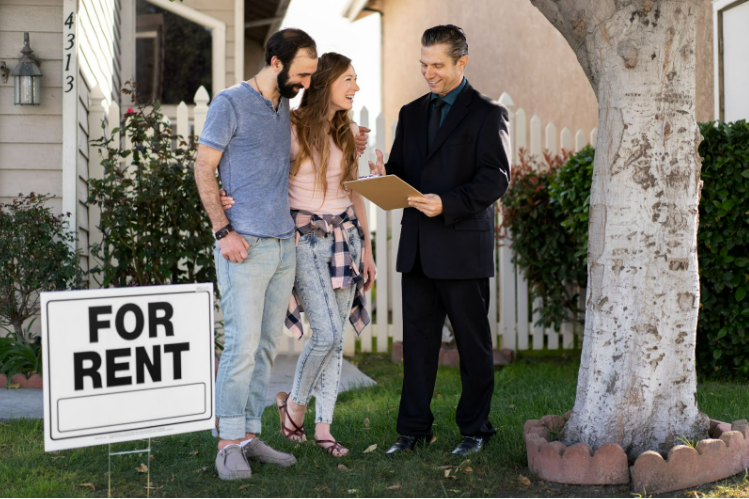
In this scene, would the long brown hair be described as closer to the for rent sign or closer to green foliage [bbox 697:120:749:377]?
the for rent sign

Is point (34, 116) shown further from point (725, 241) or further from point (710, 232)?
point (725, 241)

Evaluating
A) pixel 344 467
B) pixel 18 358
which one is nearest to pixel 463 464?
pixel 344 467

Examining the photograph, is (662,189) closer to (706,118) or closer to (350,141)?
(350,141)

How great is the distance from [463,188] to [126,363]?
64.8 inches

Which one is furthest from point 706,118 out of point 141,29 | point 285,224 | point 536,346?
point 141,29

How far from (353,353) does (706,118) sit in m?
3.69

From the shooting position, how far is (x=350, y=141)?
3.77 m

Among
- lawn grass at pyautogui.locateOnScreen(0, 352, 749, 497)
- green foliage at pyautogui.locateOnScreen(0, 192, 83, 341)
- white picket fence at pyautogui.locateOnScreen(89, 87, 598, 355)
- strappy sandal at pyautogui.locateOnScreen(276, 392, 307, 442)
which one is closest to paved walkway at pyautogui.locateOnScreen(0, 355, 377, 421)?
lawn grass at pyautogui.locateOnScreen(0, 352, 749, 497)

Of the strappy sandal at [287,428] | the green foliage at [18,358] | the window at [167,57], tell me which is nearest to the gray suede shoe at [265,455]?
the strappy sandal at [287,428]

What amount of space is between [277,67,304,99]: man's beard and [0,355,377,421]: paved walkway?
2392 mm

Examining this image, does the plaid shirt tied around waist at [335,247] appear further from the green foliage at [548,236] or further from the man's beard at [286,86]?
the green foliage at [548,236]

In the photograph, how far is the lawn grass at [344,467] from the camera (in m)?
3.18

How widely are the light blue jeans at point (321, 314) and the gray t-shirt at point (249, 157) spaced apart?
26cm

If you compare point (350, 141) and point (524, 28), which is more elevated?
point (524, 28)
